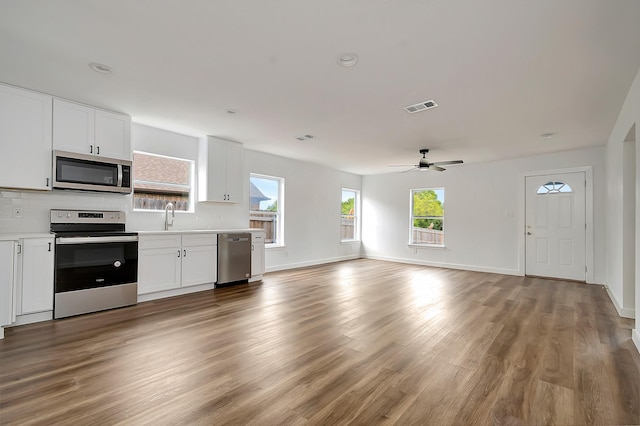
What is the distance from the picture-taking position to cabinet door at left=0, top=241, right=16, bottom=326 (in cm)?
294

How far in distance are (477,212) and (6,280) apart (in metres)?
7.86

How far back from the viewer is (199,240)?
4.74 meters

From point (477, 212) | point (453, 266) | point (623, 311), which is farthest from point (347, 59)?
point (453, 266)

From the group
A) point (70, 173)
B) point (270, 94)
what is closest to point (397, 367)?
point (270, 94)

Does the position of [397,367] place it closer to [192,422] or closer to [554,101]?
[192,422]

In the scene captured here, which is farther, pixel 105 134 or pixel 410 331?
pixel 105 134

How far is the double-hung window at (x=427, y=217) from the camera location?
762cm

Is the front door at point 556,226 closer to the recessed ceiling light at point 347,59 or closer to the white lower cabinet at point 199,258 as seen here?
the recessed ceiling light at point 347,59

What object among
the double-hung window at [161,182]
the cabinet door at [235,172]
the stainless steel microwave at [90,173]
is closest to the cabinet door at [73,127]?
the stainless steel microwave at [90,173]

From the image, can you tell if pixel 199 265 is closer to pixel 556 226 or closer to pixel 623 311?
pixel 623 311

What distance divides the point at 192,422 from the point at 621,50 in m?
4.11

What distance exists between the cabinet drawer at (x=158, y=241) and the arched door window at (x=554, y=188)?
22.7 ft

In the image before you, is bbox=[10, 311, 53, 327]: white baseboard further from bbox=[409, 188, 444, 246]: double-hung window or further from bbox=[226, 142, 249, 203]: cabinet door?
bbox=[409, 188, 444, 246]: double-hung window

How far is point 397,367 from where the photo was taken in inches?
92.9
